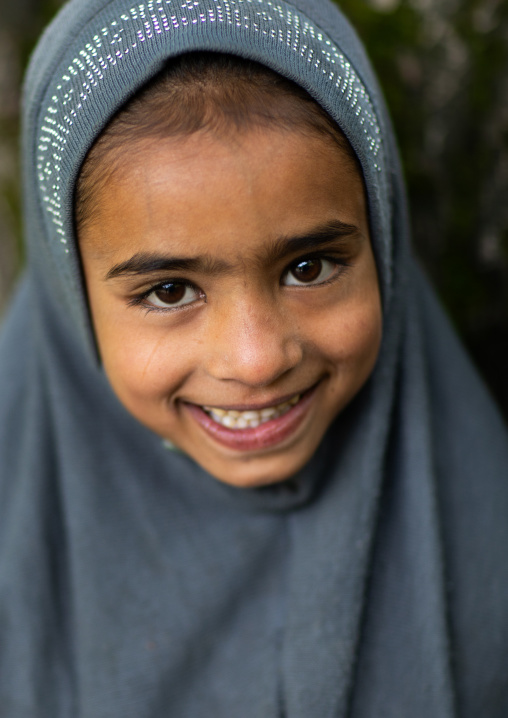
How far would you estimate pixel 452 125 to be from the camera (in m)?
1.54

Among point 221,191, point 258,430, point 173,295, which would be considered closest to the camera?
point 221,191

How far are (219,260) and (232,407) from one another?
0.22 meters

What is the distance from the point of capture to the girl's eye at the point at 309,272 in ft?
2.96

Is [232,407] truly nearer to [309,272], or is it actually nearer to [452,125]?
[309,272]

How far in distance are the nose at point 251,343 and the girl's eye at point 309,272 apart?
51 mm

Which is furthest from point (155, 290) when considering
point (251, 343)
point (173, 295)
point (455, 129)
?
point (455, 129)

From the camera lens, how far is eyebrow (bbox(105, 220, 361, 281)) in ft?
2.74

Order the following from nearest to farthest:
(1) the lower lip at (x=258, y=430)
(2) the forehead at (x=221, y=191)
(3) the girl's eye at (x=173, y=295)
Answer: (2) the forehead at (x=221, y=191)
(3) the girl's eye at (x=173, y=295)
(1) the lower lip at (x=258, y=430)

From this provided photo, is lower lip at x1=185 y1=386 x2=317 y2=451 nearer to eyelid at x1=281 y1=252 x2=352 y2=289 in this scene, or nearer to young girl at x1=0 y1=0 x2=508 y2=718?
young girl at x1=0 y1=0 x2=508 y2=718

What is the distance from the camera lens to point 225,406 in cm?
95

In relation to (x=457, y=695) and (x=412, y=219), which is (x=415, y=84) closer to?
(x=412, y=219)

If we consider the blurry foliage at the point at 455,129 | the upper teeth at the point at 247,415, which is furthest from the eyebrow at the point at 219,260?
the blurry foliage at the point at 455,129

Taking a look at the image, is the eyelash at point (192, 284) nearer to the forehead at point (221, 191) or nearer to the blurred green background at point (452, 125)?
the forehead at point (221, 191)

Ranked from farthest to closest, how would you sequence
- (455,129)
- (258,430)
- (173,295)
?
(455,129), (258,430), (173,295)
